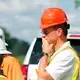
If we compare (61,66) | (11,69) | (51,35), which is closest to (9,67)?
(11,69)

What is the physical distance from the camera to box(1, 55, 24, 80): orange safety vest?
262 inches

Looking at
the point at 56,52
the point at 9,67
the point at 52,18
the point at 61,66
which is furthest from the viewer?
the point at 9,67

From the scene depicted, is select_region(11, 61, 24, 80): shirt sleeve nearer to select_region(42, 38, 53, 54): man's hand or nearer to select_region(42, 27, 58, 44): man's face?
select_region(42, 38, 53, 54): man's hand

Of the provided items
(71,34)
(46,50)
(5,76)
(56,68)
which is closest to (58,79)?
(56,68)

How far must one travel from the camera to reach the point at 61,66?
4.65 meters

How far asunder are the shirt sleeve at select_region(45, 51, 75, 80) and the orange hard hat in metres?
0.36

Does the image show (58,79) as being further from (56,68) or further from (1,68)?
(1,68)

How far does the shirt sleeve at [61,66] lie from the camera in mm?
4645

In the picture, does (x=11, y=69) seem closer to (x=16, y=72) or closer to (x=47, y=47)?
(x=16, y=72)

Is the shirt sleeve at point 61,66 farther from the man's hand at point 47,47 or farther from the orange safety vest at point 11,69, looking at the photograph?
the orange safety vest at point 11,69

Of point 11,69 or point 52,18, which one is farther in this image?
point 11,69

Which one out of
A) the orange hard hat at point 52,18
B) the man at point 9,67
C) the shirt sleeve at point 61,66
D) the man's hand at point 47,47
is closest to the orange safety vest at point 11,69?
the man at point 9,67

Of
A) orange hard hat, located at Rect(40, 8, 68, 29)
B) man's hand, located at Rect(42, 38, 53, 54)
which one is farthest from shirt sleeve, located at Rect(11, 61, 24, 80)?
orange hard hat, located at Rect(40, 8, 68, 29)

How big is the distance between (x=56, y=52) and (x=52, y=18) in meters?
0.37
